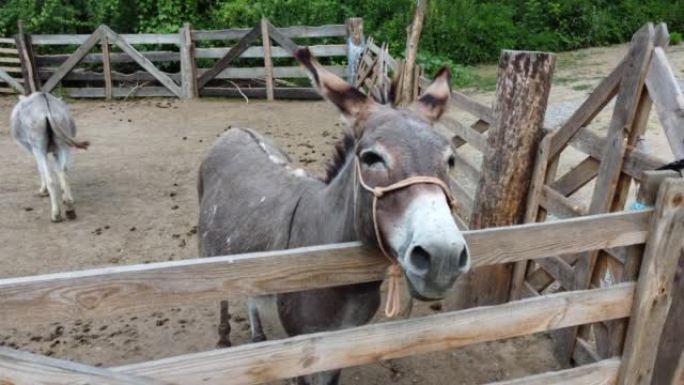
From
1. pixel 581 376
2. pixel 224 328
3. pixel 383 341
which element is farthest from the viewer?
pixel 224 328

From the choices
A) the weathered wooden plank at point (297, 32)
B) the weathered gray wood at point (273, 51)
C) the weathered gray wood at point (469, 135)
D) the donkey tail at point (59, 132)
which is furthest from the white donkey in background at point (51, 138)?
the weathered wooden plank at point (297, 32)

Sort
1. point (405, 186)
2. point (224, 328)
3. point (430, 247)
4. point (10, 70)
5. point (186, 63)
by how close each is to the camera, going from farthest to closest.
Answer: point (10, 70) < point (186, 63) < point (224, 328) < point (405, 186) < point (430, 247)

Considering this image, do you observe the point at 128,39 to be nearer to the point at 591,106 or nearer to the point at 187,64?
the point at 187,64

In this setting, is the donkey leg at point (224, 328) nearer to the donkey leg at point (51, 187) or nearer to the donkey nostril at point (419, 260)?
the donkey nostril at point (419, 260)

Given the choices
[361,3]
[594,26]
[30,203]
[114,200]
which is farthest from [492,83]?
[30,203]

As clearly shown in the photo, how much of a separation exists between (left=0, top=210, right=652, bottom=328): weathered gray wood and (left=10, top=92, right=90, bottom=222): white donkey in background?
502 centimetres

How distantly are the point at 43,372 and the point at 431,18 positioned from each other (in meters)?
15.8

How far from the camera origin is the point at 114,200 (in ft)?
21.4

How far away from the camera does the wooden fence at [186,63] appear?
11742 mm

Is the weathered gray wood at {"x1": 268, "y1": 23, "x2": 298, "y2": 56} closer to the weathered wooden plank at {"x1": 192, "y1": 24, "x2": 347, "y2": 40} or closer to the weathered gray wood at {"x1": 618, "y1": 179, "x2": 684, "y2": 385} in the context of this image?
the weathered wooden plank at {"x1": 192, "y1": 24, "x2": 347, "y2": 40}

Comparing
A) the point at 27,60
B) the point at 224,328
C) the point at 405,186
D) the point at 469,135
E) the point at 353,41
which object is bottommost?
the point at 224,328

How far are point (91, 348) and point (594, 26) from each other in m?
18.7

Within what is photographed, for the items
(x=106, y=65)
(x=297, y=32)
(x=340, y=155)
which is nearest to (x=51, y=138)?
(x=340, y=155)

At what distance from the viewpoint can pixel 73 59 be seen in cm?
1200
